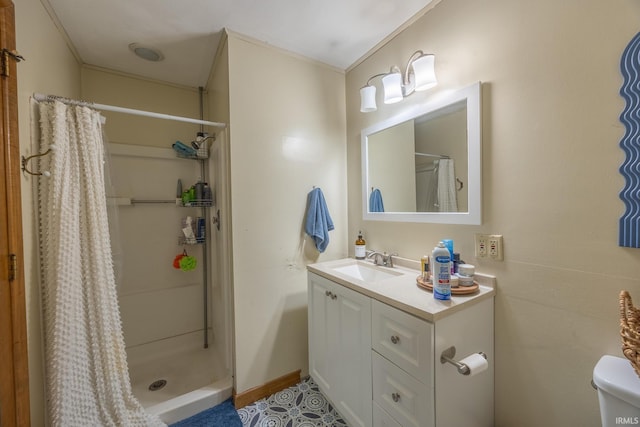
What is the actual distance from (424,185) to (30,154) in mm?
1967

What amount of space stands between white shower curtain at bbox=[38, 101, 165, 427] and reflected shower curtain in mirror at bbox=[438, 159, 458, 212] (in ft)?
5.96

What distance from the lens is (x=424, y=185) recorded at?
4.75ft

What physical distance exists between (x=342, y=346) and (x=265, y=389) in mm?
730

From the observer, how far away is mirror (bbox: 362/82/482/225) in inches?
47.4

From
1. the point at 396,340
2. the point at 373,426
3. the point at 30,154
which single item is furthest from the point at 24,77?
the point at 373,426

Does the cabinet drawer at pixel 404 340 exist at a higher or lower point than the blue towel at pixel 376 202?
lower

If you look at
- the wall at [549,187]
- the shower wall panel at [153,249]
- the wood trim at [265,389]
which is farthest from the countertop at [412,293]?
the shower wall panel at [153,249]

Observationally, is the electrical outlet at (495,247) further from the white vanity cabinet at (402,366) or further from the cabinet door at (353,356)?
the cabinet door at (353,356)

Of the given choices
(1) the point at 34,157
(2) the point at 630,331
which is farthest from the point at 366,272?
(1) the point at 34,157

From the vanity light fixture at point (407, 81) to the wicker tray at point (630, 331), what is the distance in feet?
3.80

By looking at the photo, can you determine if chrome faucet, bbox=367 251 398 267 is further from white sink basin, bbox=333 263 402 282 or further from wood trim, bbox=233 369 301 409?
wood trim, bbox=233 369 301 409

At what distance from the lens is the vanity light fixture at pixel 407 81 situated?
129cm

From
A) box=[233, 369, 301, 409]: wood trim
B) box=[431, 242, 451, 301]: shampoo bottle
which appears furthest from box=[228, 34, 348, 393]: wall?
box=[431, 242, 451, 301]: shampoo bottle

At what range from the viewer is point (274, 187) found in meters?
1.70
